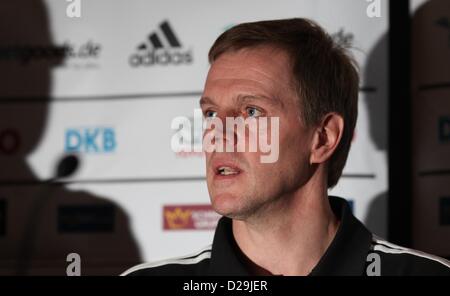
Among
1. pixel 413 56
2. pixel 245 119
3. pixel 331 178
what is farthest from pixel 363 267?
pixel 413 56

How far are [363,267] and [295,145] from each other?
12.0 inches

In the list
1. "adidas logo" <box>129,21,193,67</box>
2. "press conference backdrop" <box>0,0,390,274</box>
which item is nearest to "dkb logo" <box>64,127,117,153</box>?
"press conference backdrop" <box>0,0,390,274</box>

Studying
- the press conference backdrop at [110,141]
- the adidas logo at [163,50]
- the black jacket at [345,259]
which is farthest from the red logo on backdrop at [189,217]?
the black jacket at [345,259]

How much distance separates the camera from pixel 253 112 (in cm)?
185

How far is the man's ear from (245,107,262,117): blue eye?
0.14m

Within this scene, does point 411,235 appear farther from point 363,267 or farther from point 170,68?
point 170,68

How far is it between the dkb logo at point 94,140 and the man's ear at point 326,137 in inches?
33.4

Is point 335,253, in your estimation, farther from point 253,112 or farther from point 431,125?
point 431,125

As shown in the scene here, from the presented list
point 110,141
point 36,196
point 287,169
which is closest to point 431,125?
point 287,169

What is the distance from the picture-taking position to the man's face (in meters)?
1.80

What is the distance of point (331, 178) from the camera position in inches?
77.4

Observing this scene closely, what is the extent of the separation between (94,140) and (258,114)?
866mm

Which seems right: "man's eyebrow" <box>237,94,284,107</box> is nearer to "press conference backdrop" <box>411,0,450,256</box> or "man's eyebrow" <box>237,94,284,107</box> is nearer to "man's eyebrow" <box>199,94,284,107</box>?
"man's eyebrow" <box>199,94,284,107</box>

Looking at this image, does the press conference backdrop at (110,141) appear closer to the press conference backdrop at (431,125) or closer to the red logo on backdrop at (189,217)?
the red logo on backdrop at (189,217)
